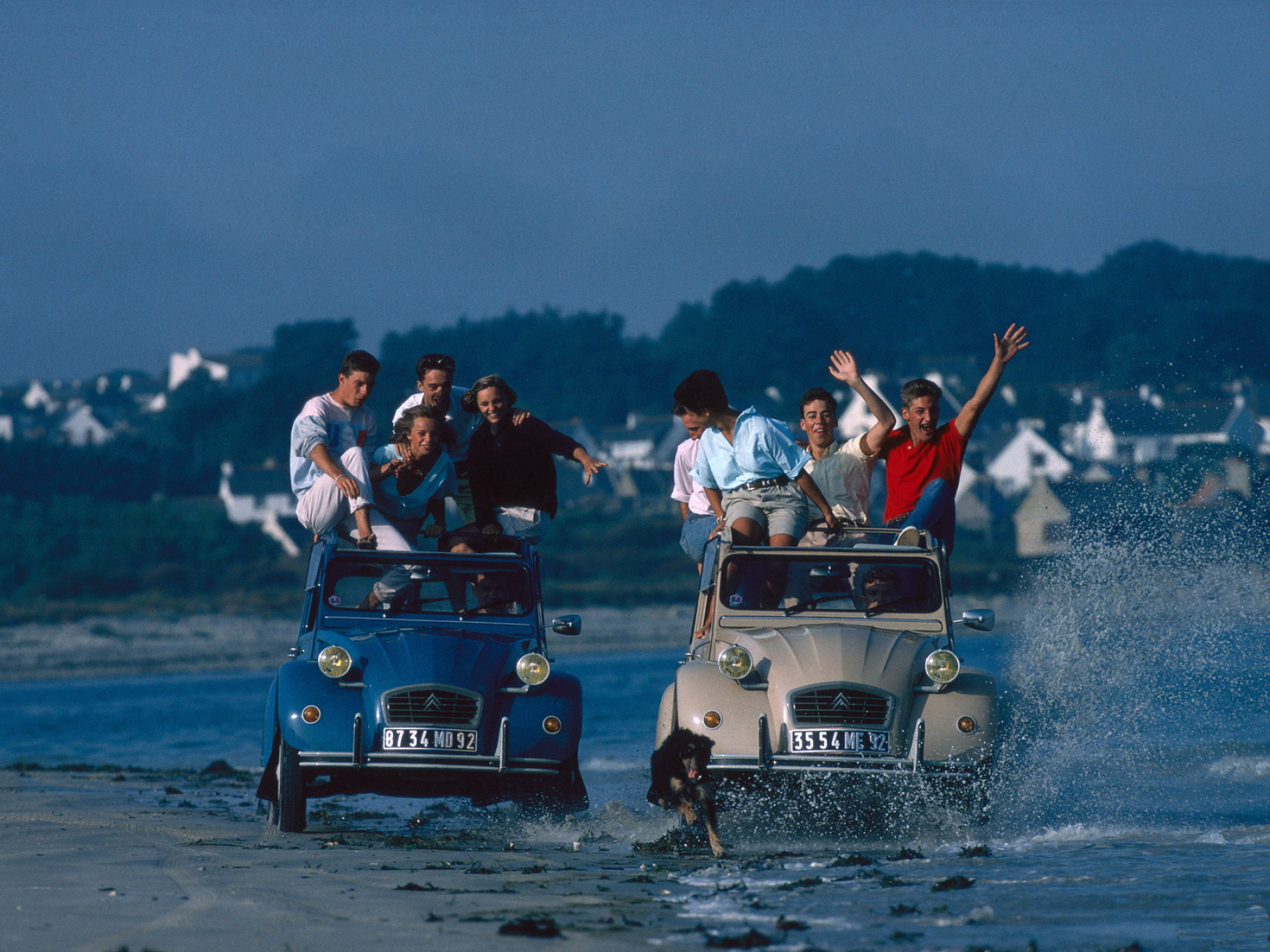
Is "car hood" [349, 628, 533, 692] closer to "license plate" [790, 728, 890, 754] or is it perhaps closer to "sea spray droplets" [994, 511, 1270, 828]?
"license plate" [790, 728, 890, 754]

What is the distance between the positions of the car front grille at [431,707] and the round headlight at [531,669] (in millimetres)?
336

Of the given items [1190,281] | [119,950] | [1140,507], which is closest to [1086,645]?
[119,950]

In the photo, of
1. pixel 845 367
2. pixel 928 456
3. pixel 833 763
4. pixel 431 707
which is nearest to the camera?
pixel 833 763

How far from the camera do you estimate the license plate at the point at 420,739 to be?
367 inches

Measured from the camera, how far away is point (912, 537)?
10.1m

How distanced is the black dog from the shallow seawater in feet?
0.91

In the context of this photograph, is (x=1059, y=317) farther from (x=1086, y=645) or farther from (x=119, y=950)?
(x=119, y=950)

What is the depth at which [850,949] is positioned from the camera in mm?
6246

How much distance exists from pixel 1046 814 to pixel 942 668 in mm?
2207

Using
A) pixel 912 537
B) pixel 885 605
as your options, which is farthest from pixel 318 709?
pixel 912 537

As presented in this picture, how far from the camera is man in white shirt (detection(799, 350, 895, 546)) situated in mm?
10695

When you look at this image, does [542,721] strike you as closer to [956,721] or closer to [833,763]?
[833,763]

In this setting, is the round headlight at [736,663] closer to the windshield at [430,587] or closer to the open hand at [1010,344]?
the windshield at [430,587]

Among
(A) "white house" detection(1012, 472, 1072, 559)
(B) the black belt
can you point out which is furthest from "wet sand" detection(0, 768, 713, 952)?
(A) "white house" detection(1012, 472, 1072, 559)
